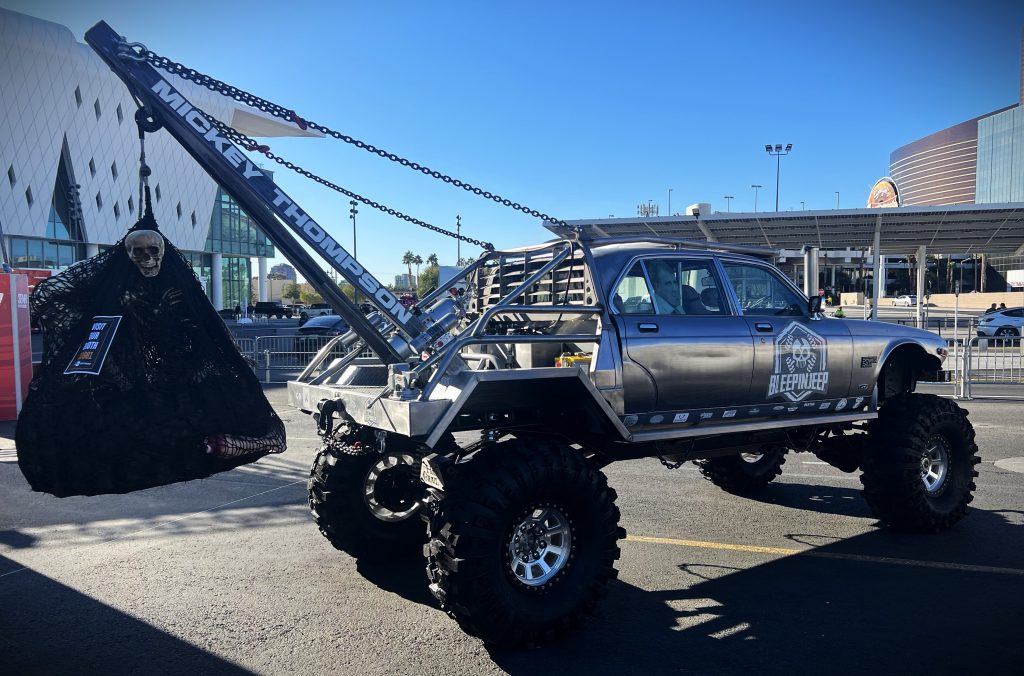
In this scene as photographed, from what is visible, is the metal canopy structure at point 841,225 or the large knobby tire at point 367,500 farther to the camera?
the metal canopy structure at point 841,225

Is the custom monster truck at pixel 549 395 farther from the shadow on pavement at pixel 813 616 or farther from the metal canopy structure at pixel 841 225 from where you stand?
the metal canopy structure at pixel 841 225

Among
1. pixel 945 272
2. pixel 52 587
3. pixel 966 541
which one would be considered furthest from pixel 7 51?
pixel 945 272

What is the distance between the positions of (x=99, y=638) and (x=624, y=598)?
3.00 metres

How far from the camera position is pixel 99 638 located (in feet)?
13.8

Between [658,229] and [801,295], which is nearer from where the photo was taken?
[801,295]

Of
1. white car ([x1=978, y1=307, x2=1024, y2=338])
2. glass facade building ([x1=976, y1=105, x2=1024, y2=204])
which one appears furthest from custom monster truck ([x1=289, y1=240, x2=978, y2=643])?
glass facade building ([x1=976, y1=105, x2=1024, y2=204])

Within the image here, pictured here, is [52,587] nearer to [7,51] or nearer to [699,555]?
[699,555]

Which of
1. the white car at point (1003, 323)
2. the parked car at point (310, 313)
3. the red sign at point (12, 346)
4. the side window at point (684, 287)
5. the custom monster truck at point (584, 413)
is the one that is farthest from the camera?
the parked car at point (310, 313)

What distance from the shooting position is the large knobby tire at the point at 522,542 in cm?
401

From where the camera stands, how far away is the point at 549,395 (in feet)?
15.8

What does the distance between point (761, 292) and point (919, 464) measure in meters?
1.84

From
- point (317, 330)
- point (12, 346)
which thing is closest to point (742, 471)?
point (12, 346)

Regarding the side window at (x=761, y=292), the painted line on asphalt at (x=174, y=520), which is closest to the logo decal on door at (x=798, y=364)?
the side window at (x=761, y=292)

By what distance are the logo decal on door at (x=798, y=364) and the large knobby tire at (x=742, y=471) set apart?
5.45 ft
